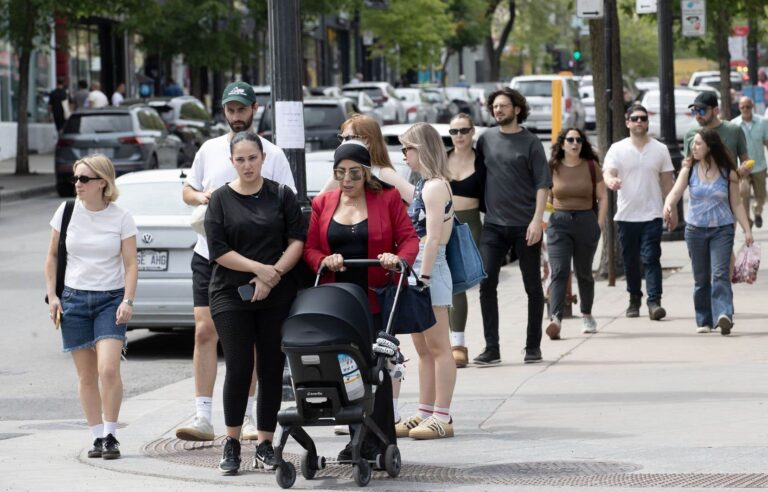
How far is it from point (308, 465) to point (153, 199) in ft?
19.4

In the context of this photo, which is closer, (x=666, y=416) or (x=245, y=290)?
(x=245, y=290)

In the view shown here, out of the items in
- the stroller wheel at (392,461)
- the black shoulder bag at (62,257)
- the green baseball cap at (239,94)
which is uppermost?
the green baseball cap at (239,94)

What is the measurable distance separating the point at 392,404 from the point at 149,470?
1.28m

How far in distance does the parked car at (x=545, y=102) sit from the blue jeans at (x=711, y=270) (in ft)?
102

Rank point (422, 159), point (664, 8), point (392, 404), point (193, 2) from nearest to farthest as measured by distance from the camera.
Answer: point (392, 404), point (422, 159), point (664, 8), point (193, 2)

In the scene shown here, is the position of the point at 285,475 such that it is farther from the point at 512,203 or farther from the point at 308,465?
the point at 512,203

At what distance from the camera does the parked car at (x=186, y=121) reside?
107ft

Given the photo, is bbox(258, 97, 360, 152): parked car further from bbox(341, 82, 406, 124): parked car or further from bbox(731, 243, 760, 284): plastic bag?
bbox(731, 243, 760, 284): plastic bag

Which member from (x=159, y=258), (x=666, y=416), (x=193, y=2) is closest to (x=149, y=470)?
(x=666, y=416)

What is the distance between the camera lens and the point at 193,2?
43.1 meters

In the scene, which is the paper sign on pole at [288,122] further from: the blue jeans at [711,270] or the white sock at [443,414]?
the blue jeans at [711,270]

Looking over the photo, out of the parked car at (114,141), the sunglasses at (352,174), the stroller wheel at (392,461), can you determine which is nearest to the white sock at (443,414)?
the stroller wheel at (392,461)

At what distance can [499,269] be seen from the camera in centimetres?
1135

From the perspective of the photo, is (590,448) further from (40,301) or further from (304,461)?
(40,301)
